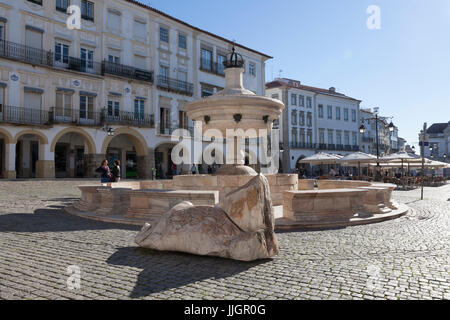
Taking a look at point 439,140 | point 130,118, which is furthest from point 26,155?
point 439,140

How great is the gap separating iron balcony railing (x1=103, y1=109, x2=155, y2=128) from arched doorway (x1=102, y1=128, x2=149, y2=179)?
715mm

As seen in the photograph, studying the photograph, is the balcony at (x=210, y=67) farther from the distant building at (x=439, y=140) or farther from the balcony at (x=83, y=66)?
the distant building at (x=439, y=140)

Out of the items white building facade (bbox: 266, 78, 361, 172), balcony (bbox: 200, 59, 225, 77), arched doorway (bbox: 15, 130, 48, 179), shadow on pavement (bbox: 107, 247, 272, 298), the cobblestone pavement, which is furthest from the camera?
white building facade (bbox: 266, 78, 361, 172)

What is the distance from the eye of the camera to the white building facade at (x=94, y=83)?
71.5 feet

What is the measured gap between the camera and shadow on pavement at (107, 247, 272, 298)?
348cm

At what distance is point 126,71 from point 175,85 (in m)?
5.10

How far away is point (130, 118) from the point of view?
27672 mm

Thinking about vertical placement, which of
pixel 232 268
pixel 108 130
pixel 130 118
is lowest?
pixel 232 268

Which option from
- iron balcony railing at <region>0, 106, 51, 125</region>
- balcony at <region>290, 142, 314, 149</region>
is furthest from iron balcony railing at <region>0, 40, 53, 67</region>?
balcony at <region>290, 142, 314, 149</region>

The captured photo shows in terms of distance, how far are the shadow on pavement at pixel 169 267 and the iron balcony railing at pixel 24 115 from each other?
2037 centimetres

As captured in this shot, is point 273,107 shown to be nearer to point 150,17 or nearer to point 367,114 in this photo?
point 150,17

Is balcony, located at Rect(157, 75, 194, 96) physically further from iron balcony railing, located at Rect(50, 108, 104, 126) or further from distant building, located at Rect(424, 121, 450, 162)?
distant building, located at Rect(424, 121, 450, 162)

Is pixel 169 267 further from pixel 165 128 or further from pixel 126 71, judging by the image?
pixel 165 128
